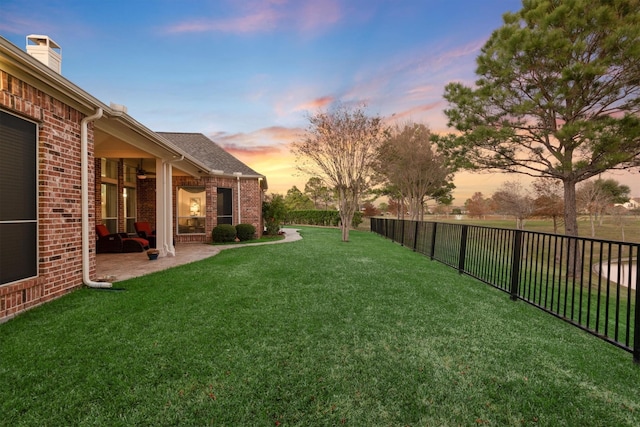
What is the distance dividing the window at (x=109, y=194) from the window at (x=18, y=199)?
593 centimetres

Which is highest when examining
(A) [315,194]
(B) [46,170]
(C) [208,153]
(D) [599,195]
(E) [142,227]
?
(C) [208,153]

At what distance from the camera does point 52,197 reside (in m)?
3.79

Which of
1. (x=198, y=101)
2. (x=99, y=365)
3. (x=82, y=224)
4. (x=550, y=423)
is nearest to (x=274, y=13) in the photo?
(x=198, y=101)

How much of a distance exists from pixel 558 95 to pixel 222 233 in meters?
11.5

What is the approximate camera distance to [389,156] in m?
14.0

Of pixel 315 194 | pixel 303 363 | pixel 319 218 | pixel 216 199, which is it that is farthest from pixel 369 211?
pixel 303 363

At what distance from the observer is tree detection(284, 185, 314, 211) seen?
124ft

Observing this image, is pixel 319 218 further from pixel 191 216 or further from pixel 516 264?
pixel 516 264

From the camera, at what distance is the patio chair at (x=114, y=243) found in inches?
316

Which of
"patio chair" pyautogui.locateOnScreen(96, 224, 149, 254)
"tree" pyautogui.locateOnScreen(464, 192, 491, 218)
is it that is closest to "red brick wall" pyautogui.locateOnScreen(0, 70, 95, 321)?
"patio chair" pyautogui.locateOnScreen(96, 224, 149, 254)

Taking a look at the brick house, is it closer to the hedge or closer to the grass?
the grass

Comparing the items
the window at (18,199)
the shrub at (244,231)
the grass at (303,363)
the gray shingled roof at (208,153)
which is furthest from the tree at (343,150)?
the window at (18,199)

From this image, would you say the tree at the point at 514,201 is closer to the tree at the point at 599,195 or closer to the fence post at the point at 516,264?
the tree at the point at 599,195

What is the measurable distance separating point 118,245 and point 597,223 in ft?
109
